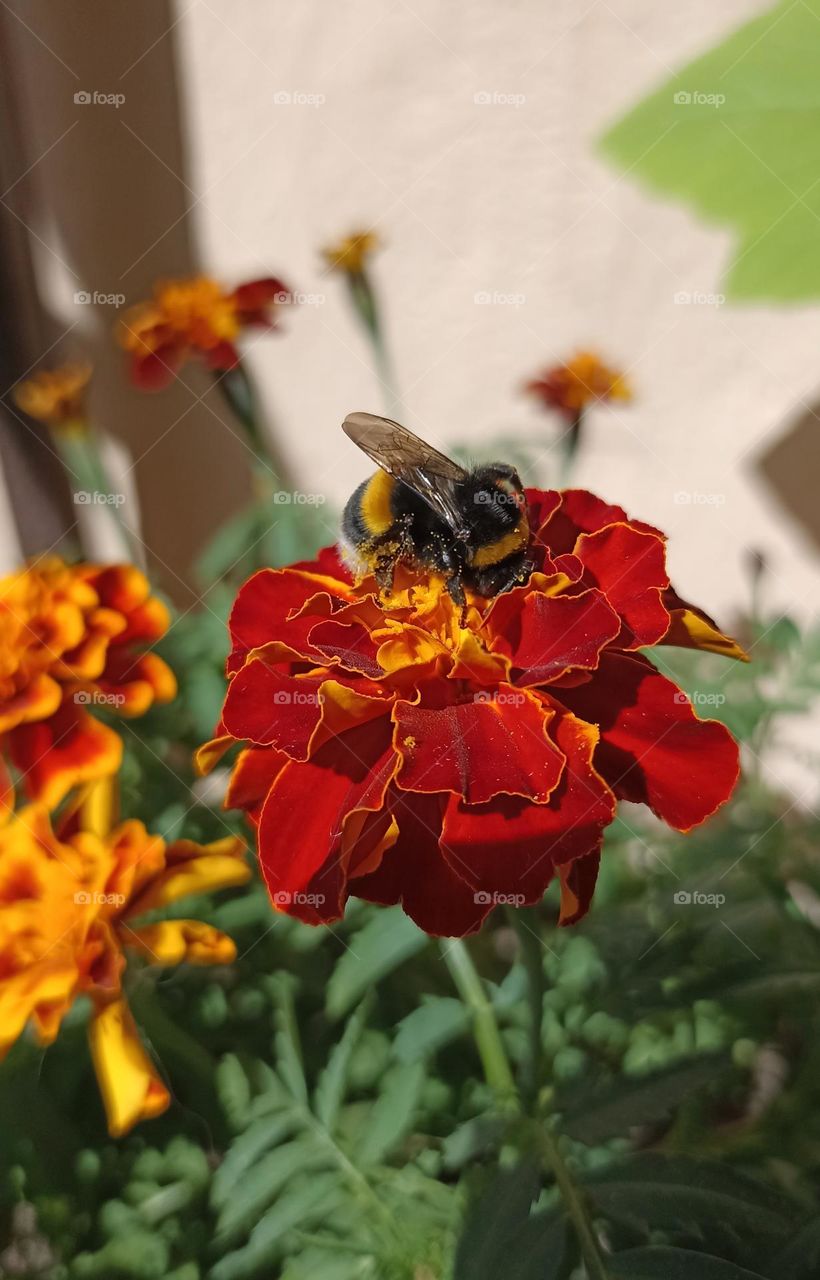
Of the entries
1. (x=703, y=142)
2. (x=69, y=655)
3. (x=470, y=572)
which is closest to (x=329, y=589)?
(x=470, y=572)

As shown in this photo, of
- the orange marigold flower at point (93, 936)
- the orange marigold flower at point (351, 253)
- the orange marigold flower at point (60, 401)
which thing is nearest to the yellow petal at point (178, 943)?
the orange marigold flower at point (93, 936)

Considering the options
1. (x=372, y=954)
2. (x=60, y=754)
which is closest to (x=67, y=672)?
(x=60, y=754)

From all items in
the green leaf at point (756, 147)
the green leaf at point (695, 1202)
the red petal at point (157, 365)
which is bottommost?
the green leaf at point (695, 1202)

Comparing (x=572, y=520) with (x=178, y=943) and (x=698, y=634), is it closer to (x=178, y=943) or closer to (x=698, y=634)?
(x=698, y=634)

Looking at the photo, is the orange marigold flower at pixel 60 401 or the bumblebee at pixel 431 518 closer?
the bumblebee at pixel 431 518

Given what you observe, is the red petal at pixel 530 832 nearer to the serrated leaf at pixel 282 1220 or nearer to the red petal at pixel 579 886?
the red petal at pixel 579 886

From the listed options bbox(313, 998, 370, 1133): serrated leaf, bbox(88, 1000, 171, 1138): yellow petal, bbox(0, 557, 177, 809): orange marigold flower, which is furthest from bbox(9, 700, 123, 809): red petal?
bbox(313, 998, 370, 1133): serrated leaf
